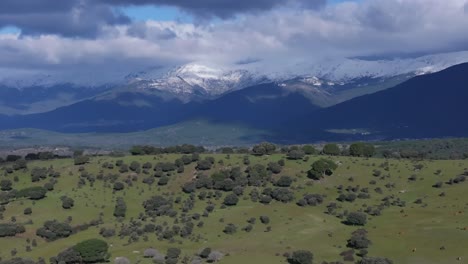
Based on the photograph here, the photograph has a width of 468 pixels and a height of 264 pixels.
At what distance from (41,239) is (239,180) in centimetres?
4877

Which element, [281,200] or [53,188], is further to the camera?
[53,188]

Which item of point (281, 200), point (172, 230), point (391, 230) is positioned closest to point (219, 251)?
point (172, 230)

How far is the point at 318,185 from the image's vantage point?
508 feet

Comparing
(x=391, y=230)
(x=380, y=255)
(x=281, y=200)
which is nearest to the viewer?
(x=380, y=255)

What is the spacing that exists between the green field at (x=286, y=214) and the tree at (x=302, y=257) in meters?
3.12

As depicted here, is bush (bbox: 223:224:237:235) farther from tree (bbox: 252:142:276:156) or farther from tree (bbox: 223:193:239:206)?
tree (bbox: 252:142:276:156)

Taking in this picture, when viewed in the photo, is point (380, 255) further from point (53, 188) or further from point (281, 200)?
point (53, 188)

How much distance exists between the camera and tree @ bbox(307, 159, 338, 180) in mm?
158000

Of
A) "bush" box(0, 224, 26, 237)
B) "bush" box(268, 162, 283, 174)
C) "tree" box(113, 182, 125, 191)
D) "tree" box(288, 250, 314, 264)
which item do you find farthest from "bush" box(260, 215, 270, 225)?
"bush" box(0, 224, 26, 237)

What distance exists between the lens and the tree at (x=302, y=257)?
A: 9581 centimetres

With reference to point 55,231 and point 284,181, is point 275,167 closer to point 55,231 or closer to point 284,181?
point 284,181

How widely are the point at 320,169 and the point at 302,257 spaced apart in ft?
210

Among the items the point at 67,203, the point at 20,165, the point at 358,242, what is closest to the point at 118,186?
the point at 67,203

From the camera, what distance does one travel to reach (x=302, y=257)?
315ft
